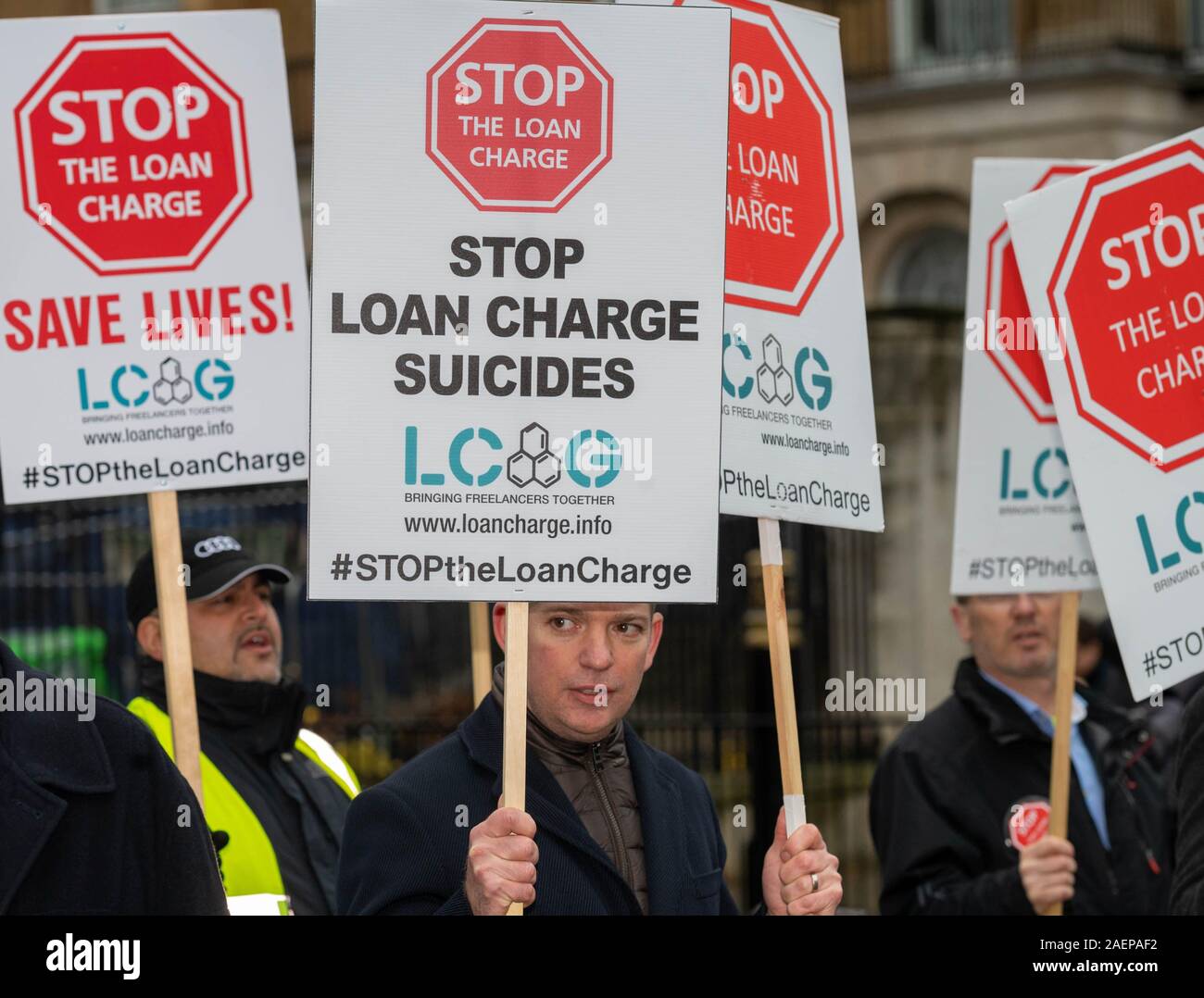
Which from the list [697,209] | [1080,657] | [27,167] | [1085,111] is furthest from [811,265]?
[1085,111]

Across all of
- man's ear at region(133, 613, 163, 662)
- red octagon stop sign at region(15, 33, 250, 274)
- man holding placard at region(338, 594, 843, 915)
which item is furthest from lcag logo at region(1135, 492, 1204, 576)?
man's ear at region(133, 613, 163, 662)

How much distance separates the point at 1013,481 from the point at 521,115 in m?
2.41

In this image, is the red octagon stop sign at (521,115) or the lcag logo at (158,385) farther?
the lcag logo at (158,385)

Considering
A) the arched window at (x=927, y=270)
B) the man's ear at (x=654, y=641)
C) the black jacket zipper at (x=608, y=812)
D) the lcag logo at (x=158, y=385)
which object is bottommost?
the black jacket zipper at (x=608, y=812)

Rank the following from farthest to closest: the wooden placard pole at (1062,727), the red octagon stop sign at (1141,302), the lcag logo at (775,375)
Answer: the wooden placard pole at (1062,727) < the red octagon stop sign at (1141,302) < the lcag logo at (775,375)

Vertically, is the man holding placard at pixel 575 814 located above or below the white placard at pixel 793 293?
below

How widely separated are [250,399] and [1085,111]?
12.1m

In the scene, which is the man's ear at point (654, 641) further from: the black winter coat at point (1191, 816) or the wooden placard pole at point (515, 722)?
the black winter coat at point (1191, 816)

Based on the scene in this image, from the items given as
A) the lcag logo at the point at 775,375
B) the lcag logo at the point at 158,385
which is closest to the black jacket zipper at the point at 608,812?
the lcag logo at the point at 775,375

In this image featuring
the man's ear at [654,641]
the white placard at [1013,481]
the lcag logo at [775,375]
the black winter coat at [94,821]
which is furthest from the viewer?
the white placard at [1013,481]

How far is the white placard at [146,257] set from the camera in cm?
545

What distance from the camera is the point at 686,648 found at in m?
11.2

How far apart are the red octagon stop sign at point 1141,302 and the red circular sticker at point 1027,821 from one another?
158cm

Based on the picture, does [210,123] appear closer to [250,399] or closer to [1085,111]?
[250,399]
